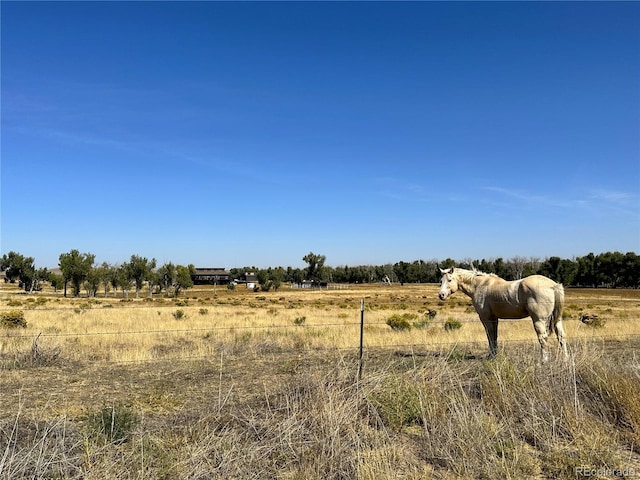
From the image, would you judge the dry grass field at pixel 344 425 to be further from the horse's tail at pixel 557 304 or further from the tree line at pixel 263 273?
the tree line at pixel 263 273

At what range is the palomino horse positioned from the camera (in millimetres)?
9594

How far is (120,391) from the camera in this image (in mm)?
7863

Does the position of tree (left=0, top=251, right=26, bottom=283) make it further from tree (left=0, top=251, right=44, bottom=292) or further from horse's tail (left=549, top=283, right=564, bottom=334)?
horse's tail (left=549, top=283, right=564, bottom=334)

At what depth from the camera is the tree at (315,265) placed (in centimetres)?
11488

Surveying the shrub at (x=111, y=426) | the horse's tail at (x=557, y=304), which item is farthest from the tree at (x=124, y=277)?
the shrub at (x=111, y=426)

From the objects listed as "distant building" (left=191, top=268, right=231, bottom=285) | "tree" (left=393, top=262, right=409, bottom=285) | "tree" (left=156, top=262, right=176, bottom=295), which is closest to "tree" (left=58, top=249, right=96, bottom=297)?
"tree" (left=156, top=262, right=176, bottom=295)

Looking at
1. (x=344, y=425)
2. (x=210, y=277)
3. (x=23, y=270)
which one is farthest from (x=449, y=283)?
(x=210, y=277)

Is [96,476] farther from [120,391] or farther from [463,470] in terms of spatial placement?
[120,391]

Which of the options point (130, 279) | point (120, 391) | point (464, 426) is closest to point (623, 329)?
point (464, 426)

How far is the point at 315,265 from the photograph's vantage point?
380 feet

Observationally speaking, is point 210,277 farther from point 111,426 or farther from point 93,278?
point 111,426

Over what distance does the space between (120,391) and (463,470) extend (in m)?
5.84

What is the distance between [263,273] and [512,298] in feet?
292

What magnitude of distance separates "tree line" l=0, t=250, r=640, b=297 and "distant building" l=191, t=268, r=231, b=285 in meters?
19.1
